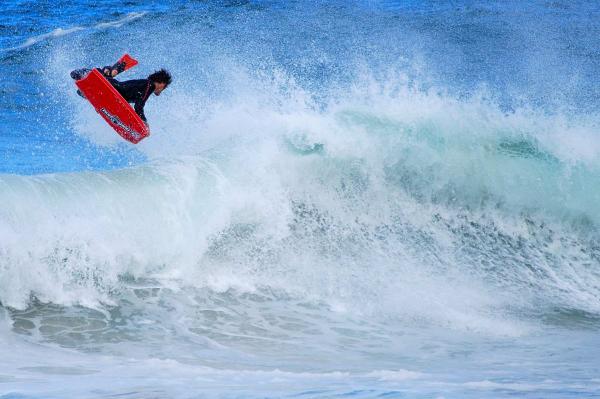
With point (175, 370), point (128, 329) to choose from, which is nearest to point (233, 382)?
point (175, 370)

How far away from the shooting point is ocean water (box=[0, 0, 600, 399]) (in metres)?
4.69

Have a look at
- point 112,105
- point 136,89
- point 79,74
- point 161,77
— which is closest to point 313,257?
point 161,77

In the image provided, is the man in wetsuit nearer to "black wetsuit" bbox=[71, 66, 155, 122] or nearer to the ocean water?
"black wetsuit" bbox=[71, 66, 155, 122]

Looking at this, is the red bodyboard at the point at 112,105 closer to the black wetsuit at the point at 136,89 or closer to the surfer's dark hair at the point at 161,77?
the black wetsuit at the point at 136,89

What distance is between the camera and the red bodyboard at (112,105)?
8.50 meters

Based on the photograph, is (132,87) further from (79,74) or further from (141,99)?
(79,74)

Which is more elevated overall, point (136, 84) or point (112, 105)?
point (136, 84)

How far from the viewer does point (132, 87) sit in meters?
8.60

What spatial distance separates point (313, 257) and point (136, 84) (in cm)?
297

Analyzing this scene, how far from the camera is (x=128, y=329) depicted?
5.82 metres

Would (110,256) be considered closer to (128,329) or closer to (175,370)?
(128,329)

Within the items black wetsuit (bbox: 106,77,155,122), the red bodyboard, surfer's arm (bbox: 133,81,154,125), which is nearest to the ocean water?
the red bodyboard

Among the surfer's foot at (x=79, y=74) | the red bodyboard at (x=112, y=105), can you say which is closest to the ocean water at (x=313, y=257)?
the red bodyboard at (x=112, y=105)

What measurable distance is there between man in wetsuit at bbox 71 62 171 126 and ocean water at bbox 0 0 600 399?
3.00 ft
